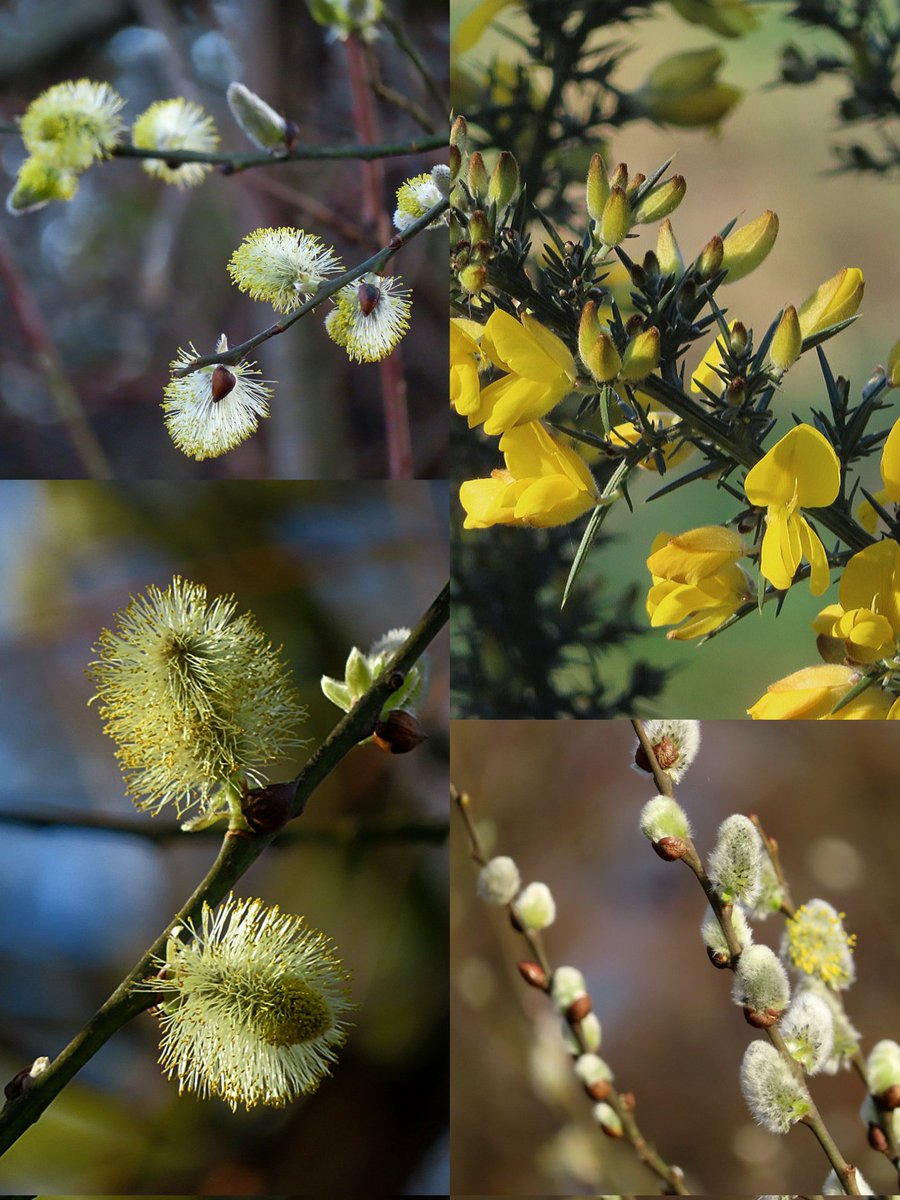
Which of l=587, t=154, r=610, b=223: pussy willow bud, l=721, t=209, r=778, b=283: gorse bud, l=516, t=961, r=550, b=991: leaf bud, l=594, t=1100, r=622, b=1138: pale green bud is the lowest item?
l=594, t=1100, r=622, b=1138: pale green bud

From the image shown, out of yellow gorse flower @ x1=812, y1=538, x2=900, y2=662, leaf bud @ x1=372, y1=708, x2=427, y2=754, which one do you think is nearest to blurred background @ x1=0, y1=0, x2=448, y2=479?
leaf bud @ x1=372, y1=708, x2=427, y2=754

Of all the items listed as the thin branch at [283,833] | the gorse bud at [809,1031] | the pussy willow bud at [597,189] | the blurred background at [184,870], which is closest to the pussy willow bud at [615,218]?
the pussy willow bud at [597,189]

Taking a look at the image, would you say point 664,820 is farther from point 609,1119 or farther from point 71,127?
point 71,127

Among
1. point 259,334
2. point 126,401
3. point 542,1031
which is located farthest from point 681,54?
point 542,1031

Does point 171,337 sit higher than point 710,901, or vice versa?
point 171,337

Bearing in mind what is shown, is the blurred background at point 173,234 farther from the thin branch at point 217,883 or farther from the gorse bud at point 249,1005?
the gorse bud at point 249,1005

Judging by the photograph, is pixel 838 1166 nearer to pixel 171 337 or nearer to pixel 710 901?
pixel 710 901

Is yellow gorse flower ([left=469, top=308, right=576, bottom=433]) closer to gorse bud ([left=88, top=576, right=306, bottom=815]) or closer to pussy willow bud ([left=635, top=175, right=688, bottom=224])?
pussy willow bud ([left=635, top=175, right=688, bottom=224])
